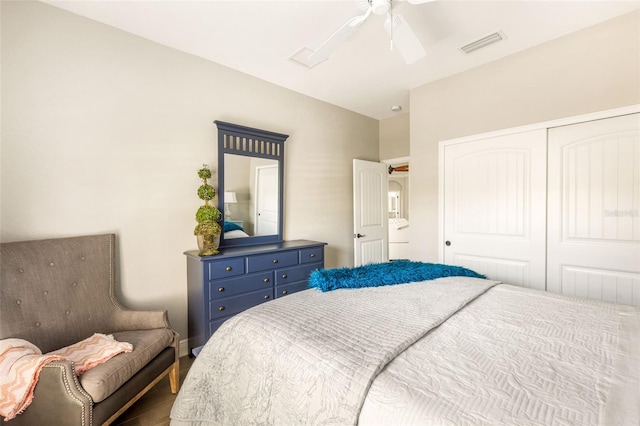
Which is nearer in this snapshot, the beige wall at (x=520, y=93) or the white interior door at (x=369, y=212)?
the beige wall at (x=520, y=93)

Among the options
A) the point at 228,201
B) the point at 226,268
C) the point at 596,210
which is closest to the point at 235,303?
the point at 226,268

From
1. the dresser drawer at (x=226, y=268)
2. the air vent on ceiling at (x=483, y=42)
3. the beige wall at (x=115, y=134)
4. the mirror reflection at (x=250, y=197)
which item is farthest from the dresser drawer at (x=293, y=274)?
the air vent on ceiling at (x=483, y=42)

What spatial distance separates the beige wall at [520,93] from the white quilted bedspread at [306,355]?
200 cm

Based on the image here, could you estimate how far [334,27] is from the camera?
226cm

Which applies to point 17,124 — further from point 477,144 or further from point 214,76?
point 477,144

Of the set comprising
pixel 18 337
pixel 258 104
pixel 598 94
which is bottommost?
pixel 18 337

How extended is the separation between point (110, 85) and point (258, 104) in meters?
1.36

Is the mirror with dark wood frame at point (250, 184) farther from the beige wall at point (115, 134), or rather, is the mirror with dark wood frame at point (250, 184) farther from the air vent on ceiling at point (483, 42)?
the air vent on ceiling at point (483, 42)

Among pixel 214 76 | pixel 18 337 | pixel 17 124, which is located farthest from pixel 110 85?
pixel 18 337

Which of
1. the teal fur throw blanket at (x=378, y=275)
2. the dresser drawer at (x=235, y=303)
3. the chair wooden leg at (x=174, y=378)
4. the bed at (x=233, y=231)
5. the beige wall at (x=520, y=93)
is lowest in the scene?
the chair wooden leg at (x=174, y=378)

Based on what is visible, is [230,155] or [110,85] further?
[230,155]

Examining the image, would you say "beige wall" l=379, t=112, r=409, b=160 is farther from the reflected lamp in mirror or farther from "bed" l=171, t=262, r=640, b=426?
"bed" l=171, t=262, r=640, b=426

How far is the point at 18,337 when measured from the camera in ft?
5.17

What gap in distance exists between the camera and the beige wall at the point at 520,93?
2.23m
